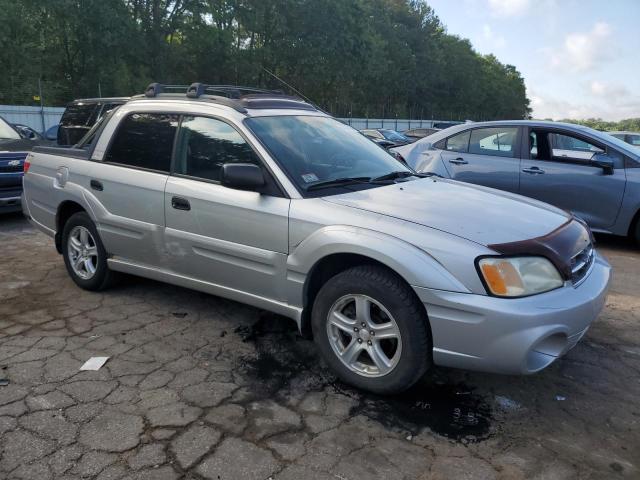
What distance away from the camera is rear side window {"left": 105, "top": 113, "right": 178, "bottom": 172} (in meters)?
4.15

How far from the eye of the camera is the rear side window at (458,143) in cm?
750

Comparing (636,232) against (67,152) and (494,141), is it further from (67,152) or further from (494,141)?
(67,152)

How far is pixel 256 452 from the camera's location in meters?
Result: 2.60

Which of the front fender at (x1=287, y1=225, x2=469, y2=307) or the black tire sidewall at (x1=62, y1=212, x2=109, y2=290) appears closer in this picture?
the front fender at (x1=287, y1=225, x2=469, y2=307)

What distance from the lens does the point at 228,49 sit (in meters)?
36.8

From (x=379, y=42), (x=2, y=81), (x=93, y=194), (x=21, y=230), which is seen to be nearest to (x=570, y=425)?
(x=93, y=194)

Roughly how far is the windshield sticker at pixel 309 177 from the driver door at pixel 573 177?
423cm

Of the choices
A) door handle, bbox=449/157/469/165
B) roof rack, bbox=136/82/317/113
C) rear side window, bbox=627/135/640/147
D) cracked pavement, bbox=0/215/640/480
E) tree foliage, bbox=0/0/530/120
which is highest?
tree foliage, bbox=0/0/530/120

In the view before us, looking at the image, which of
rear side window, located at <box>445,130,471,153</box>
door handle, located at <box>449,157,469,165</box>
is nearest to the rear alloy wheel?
door handle, located at <box>449,157,469,165</box>

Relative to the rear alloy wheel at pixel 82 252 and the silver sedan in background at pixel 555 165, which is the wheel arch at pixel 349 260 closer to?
the rear alloy wheel at pixel 82 252

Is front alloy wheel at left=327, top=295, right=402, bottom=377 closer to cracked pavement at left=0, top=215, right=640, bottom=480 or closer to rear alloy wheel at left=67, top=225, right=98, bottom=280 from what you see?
cracked pavement at left=0, top=215, right=640, bottom=480

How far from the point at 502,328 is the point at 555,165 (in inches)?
187

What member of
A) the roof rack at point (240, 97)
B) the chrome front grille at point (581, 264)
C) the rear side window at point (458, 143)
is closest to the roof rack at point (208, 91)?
the roof rack at point (240, 97)

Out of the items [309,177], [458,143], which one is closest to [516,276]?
[309,177]
